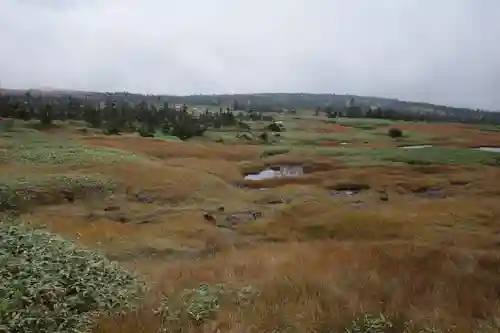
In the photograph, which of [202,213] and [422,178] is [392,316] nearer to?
[202,213]

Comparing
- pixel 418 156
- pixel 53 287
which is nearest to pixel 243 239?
pixel 53 287

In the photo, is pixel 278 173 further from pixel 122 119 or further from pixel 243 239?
pixel 122 119

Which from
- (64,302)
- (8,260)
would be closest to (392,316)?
(64,302)

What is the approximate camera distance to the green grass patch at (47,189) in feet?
95.0

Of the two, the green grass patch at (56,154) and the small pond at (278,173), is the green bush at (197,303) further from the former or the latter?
the small pond at (278,173)

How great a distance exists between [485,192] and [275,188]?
17391 mm

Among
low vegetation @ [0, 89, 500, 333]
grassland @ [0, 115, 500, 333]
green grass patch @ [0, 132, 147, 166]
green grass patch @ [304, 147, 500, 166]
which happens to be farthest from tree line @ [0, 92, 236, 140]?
green grass patch @ [304, 147, 500, 166]

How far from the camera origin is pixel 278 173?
5244 cm

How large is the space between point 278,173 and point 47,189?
2686 cm

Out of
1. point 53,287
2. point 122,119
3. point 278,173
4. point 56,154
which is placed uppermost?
point 53,287

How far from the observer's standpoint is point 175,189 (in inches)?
1428

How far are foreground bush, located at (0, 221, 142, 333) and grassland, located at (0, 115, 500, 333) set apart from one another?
2.00ft

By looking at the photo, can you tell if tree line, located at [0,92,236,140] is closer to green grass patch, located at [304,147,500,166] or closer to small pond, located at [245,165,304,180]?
small pond, located at [245,165,304,180]

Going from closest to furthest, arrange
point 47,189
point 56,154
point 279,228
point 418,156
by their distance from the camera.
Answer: point 279,228 → point 47,189 → point 56,154 → point 418,156
